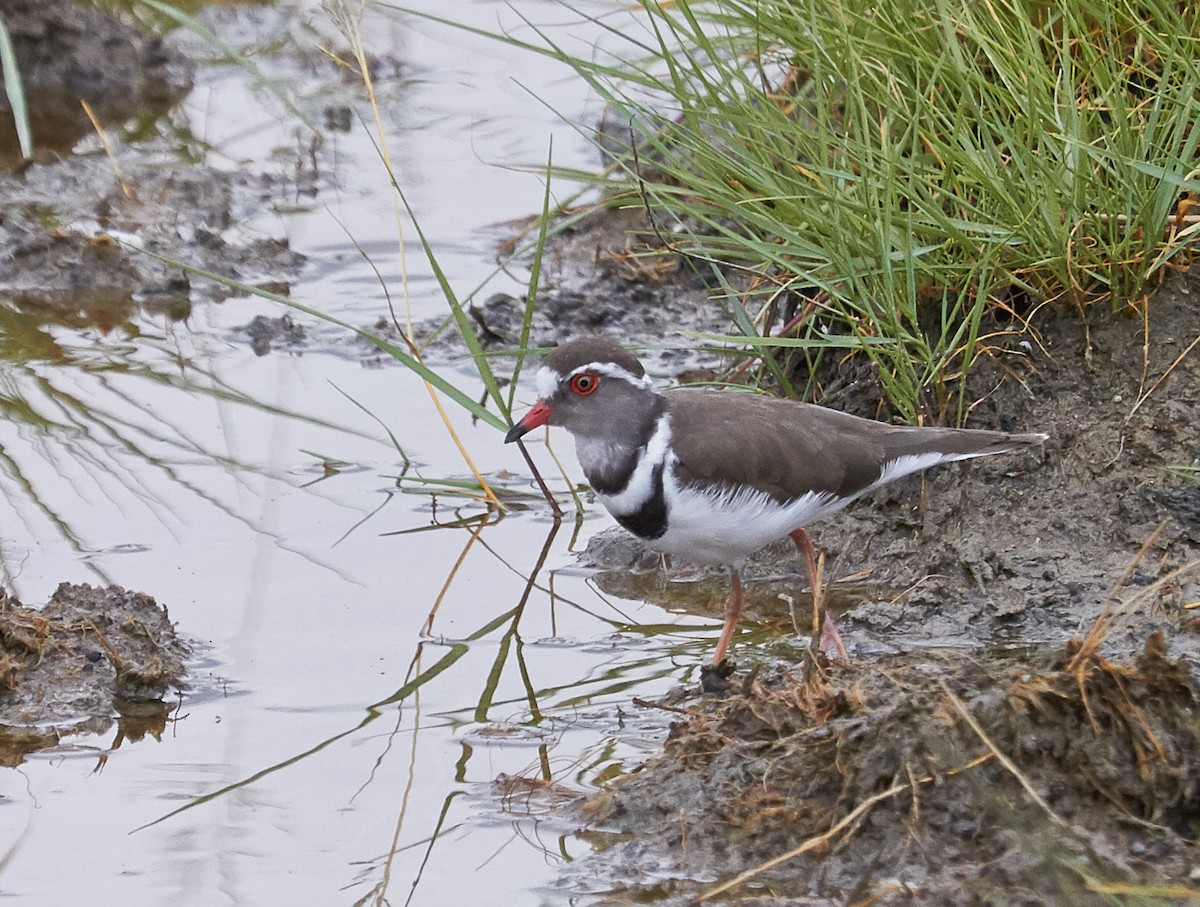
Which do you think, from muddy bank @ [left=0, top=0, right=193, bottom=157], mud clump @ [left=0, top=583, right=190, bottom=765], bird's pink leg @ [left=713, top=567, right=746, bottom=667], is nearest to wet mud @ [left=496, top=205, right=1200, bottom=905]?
bird's pink leg @ [left=713, top=567, right=746, bottom=667]

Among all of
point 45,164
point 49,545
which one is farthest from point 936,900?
point 45,164

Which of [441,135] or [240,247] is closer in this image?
[240,247]

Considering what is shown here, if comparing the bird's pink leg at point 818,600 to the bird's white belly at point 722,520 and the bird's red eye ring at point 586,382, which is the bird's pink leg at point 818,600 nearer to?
the bird's white belly at point 722,520

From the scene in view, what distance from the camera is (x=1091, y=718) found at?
163 inches

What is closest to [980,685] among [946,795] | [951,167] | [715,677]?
[946,795]

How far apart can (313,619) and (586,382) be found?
1.28 metres

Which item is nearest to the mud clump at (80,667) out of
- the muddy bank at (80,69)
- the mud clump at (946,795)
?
the mud clump at (946,795)

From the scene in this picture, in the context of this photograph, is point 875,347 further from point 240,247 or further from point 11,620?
point 240,247

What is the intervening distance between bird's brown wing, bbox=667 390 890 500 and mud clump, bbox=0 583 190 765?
5.97 ft

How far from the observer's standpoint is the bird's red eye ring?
18.8 ft

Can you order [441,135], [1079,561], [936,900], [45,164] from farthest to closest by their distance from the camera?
[441,135] < [45,164] < [1079,561] < [936,900]

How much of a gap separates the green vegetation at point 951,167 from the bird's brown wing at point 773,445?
466mm

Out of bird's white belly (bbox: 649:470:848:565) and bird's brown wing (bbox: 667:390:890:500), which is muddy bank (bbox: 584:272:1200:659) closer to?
bird's white belly (bbox: 649:470:848:565)

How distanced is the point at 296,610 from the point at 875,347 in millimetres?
2362
